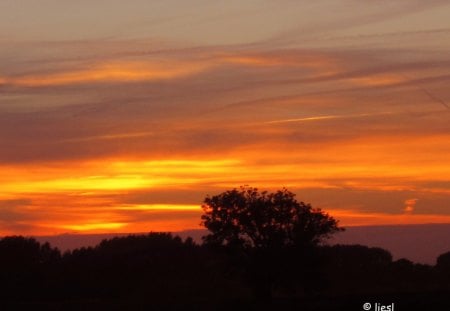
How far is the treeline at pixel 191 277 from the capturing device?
7962 centimetres

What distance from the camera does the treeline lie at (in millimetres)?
79625

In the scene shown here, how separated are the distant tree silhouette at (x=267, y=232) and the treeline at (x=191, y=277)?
0.17 m

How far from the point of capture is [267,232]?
84.8m

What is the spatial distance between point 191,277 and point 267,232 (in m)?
28.8

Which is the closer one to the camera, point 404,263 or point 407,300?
point 407,300

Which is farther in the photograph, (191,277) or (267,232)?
(191,277)

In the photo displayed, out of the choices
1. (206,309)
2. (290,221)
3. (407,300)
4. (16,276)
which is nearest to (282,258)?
(290,221)

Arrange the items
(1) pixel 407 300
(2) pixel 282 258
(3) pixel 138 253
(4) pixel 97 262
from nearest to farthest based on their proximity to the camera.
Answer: (1) pixel 407 300, (2) pixel 282 258, (4) pixel 97 262, (3) pixel 138 253

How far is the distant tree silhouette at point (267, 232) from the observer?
82.8 metres

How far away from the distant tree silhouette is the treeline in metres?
0.17

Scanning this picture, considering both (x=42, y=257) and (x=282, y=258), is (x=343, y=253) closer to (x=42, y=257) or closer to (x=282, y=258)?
(x=42, y=257)

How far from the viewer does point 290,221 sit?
85.5m

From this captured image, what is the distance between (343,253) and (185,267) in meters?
21.0

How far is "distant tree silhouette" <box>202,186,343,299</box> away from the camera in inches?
3260
